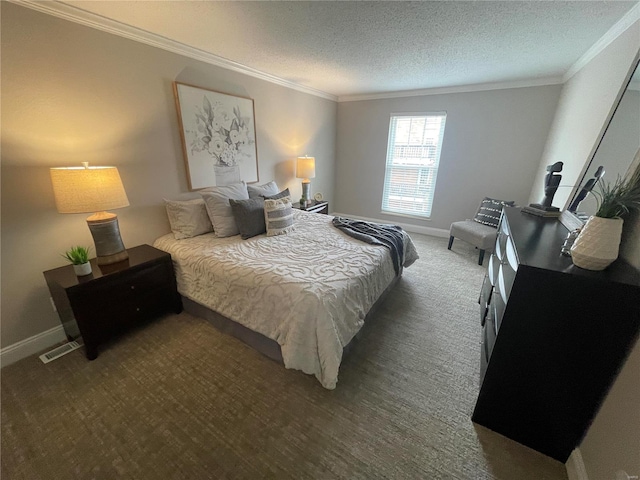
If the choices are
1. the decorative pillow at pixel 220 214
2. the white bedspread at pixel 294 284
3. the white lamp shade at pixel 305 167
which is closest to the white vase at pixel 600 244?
the white bedspread at pixel 294 284

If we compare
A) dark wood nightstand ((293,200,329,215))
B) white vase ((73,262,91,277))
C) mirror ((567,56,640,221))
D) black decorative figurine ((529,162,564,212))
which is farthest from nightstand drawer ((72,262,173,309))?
black decorative figurine ((529,162,564,212))

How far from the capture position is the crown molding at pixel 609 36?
5.40ft

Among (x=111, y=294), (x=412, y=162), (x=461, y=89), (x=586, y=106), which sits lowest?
(x=111, y=294)

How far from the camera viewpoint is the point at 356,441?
133 cm

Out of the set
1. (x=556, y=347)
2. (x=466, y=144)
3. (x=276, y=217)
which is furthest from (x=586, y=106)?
(x=276, y=217)

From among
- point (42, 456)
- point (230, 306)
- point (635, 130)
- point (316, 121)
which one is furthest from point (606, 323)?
point (316, 121)

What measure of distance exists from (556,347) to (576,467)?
1.89ft

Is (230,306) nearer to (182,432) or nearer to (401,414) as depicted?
(182,432)

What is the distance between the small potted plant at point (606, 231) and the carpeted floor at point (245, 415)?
1.03m

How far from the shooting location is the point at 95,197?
167cm

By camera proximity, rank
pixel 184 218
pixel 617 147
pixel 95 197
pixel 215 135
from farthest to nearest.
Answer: pixel 215 135, pixel 184 218, pixel 95 197, pixel 617 147

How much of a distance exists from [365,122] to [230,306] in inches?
159

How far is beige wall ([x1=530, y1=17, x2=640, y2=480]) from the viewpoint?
37.7 inches

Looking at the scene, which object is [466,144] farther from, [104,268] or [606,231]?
[104,268]
